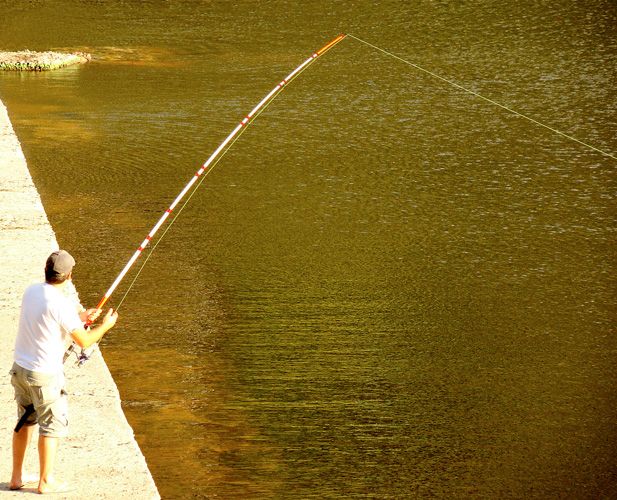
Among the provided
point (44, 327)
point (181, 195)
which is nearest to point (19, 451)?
point (44, 327)

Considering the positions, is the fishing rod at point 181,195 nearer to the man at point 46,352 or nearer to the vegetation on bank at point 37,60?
the man at point 46,352

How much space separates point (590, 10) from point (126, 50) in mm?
8768

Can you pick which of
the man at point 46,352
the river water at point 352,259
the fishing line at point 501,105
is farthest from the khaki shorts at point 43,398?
the fishing line at point 501,105

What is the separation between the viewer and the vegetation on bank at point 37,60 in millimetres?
17031

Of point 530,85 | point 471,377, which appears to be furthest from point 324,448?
point 530,85

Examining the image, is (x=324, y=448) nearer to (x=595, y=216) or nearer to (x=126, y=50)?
(x=595, y=216)

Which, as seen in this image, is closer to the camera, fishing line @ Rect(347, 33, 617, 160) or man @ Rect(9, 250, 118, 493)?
man @ Rect(9, 250, 118, 493)

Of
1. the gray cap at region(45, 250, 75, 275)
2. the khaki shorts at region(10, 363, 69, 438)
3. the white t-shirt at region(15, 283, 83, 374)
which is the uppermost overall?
→ the gray cap at region(45, 250, 75, 275)

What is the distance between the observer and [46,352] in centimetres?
470

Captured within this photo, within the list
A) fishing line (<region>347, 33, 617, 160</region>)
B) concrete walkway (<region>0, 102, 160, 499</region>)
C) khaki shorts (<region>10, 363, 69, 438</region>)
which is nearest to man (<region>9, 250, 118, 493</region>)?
khaki shorts (<region>10, 363, 69, 438</region>)

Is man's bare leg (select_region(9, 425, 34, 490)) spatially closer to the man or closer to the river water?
the man

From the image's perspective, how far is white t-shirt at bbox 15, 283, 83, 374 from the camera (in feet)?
15.2

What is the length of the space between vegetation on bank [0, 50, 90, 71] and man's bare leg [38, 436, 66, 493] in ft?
42.5

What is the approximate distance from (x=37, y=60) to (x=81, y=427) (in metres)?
12.5
